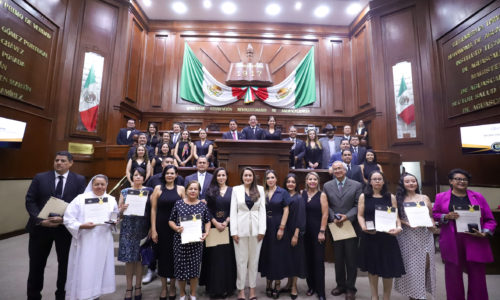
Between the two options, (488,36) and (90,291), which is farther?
(488,36)

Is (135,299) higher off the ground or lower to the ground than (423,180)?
lower

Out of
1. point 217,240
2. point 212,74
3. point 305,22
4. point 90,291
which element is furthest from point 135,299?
point 305,22

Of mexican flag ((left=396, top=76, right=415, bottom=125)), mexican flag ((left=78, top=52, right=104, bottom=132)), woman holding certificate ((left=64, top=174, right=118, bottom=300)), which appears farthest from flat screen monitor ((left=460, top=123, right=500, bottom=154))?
mexican flag ((left=78, top=52, right=104, bottom=132))

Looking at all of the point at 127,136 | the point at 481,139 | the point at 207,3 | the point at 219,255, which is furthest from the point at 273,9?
the point at 219,255

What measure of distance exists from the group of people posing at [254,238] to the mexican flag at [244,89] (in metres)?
5.63

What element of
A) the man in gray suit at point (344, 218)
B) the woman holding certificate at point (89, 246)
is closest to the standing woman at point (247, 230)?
the man in gray suit at point (344, 218)

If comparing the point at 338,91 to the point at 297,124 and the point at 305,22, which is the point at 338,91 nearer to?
the point at 297,124

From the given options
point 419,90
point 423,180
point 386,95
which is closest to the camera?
point 423,180

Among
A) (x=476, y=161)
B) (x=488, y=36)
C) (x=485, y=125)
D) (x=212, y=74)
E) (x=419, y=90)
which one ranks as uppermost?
(x=212, y=74)

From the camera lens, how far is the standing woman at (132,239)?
8.44 ft

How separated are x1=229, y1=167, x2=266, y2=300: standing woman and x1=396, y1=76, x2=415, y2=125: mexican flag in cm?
569

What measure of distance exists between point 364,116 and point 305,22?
405 centimetres

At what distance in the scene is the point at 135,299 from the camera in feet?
8.45

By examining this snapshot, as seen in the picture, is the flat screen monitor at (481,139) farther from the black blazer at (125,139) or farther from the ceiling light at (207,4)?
the ceiling light at (207,4)
